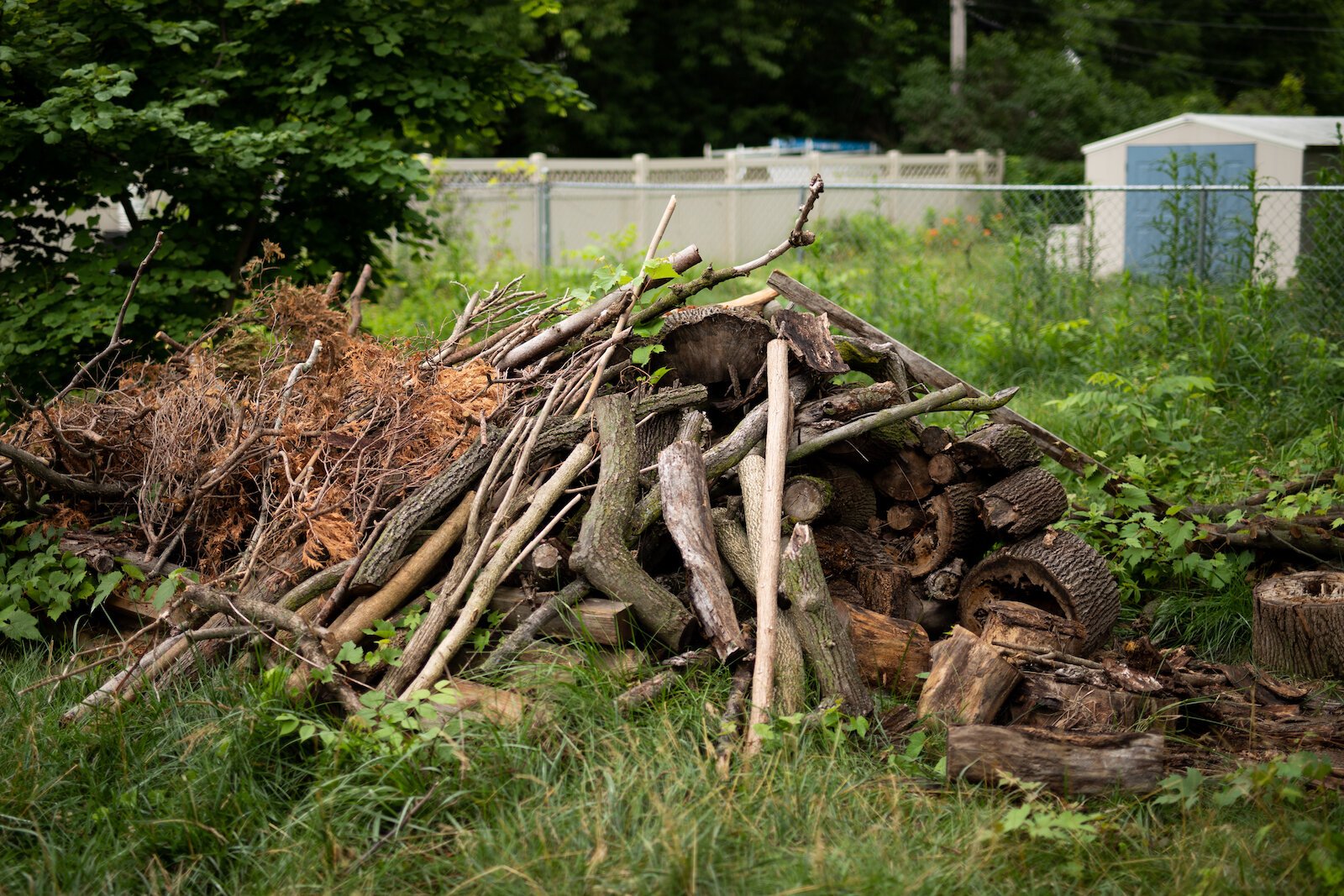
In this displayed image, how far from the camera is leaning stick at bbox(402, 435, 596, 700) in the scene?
11.2 ft

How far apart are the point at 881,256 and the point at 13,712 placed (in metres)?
7.42

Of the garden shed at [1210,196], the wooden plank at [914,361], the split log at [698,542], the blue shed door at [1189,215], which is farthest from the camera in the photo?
the garden shed at [1210,196]

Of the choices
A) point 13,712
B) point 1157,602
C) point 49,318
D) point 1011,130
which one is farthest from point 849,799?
point 1011,130

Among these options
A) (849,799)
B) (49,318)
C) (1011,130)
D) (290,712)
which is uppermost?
(1011,130)

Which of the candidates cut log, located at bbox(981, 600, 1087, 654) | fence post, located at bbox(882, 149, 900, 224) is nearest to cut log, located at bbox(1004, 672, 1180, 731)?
cut log, located at bbox(981, 600, 1087, 654)

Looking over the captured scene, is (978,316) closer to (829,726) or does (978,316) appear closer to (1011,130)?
(829,726)

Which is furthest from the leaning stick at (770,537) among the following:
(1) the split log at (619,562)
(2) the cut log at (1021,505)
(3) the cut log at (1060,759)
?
(2) the cut log at (1021,505)

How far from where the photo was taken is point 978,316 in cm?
820

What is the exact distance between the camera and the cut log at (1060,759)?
3.04m

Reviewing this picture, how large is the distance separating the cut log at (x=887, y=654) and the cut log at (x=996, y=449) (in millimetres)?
806

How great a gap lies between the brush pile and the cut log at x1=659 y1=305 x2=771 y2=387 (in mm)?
11

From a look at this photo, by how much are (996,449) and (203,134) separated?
4.43 metres

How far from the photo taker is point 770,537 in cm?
361

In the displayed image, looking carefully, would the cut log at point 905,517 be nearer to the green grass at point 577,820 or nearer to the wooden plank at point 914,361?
the wooden plank at point 914,361
